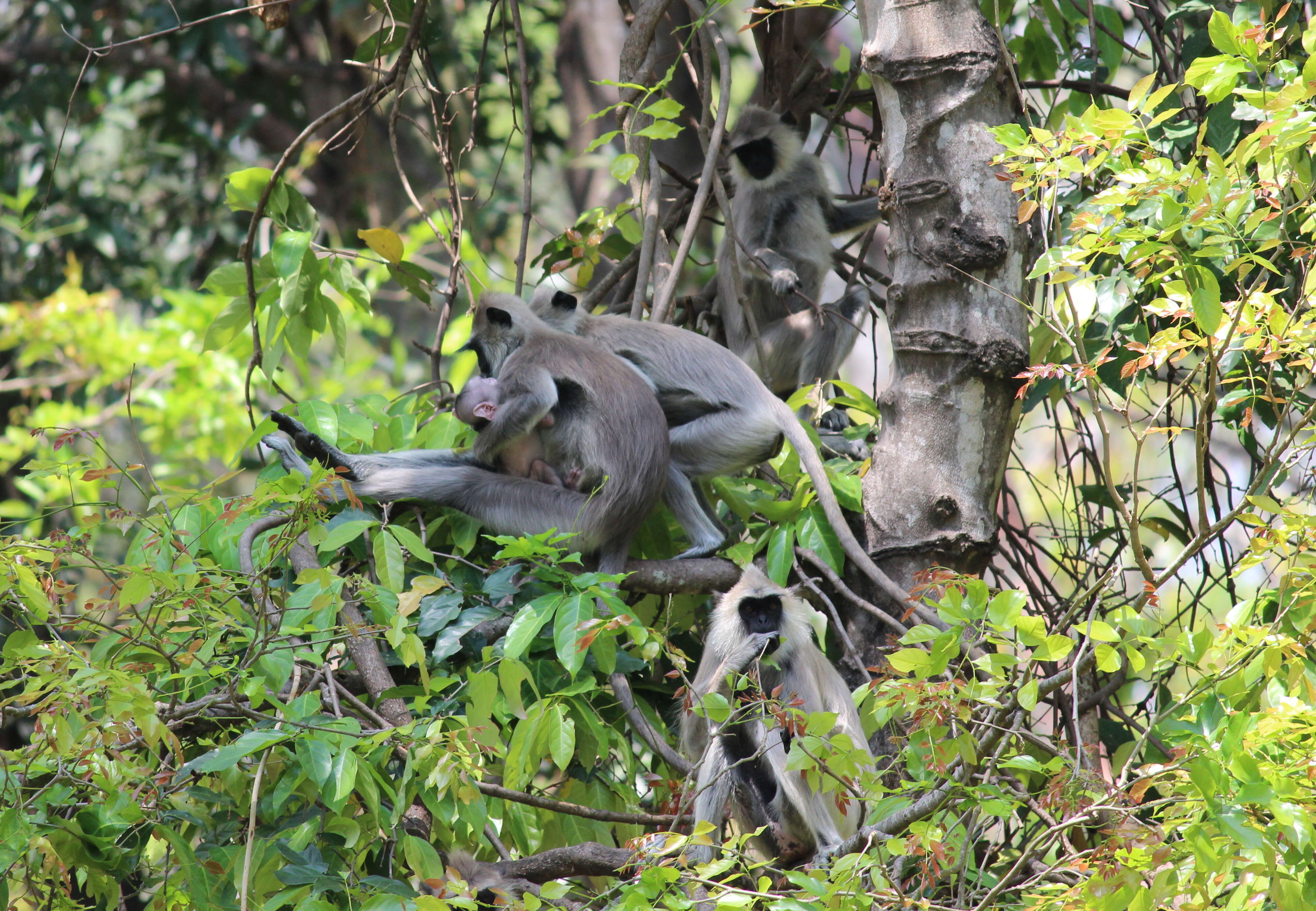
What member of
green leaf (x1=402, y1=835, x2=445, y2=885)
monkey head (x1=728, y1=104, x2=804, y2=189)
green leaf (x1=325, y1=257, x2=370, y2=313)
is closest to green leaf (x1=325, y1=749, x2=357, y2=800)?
green leaf (x1=402, y1=835, x2=445, y2=885)

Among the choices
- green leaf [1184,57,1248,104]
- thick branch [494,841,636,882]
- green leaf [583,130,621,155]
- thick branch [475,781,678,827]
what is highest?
green leaf [583,130,621,155]

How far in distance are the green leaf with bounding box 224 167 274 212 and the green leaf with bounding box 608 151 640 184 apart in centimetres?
92

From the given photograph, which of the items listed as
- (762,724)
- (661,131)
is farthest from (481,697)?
(661,131)

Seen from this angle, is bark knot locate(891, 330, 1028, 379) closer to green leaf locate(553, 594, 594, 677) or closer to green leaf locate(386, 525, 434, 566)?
green leaf locate(553, 594, 594, 677)

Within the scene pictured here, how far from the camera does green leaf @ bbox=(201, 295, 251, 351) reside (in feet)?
11.0

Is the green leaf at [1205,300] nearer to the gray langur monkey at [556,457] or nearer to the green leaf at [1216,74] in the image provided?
the green leaf at [1216,74]

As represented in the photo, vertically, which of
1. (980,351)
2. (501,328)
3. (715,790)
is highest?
(501,328)

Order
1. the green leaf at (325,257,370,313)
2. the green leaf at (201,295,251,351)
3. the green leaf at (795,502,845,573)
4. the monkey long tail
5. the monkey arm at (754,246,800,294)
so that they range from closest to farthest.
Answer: the monkey long tail
the green leaf at (795,502,845,573)
the green leaf at (325,257,370,313)
the green leaf at (201,295,251,351)
the monkey arm at (754,246,800,294)

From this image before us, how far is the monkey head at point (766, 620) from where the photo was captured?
2746 mm

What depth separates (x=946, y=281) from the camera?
2732 mm

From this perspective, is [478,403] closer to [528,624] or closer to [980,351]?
[528,624]

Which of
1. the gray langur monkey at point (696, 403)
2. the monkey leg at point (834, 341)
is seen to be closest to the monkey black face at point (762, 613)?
the gray langur monkey at point (696, 403)

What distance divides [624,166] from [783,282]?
39.6 inches

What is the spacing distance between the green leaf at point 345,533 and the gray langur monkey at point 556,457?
0.51m
